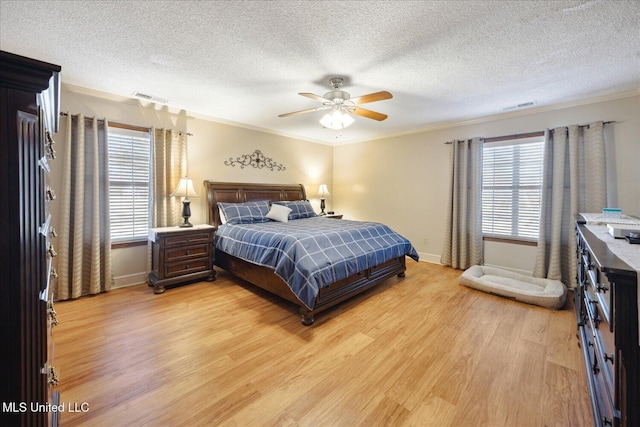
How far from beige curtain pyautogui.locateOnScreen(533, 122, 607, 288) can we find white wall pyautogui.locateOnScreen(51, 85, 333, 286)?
399 cm

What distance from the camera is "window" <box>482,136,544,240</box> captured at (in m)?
3.76

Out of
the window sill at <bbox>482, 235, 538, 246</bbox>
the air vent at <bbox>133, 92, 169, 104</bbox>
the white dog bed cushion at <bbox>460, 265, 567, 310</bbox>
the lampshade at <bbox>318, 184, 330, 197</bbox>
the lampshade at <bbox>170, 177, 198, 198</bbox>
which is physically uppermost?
the air vent at <bbox>133, 92, 169, 104</bbox>

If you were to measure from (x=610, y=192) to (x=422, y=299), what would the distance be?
2.64 m

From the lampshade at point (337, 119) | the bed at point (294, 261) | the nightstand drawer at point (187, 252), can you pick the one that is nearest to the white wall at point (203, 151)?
the bed at point (294, 261)

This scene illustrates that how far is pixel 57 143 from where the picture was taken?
2.98m

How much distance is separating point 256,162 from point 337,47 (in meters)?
3.03

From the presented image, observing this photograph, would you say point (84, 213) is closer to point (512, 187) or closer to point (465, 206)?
point (465, 206)

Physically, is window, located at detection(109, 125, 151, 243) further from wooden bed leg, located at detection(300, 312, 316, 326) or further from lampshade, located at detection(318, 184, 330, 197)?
lampshade, located at detection(318, 184, 330, 197)

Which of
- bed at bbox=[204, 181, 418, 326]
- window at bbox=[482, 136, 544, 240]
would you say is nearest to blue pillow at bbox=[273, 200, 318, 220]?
bed at bbox=[204, 181, 418, 326]

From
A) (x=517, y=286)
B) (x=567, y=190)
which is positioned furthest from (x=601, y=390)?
(x=567, y=190)

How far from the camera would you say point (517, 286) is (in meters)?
3.25

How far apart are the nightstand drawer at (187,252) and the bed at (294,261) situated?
0.65 feet

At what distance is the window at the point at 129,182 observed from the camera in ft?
11.1

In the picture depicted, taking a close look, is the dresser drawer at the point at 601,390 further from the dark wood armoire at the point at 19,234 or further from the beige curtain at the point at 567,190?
the beige curtain at the point at 567,190
